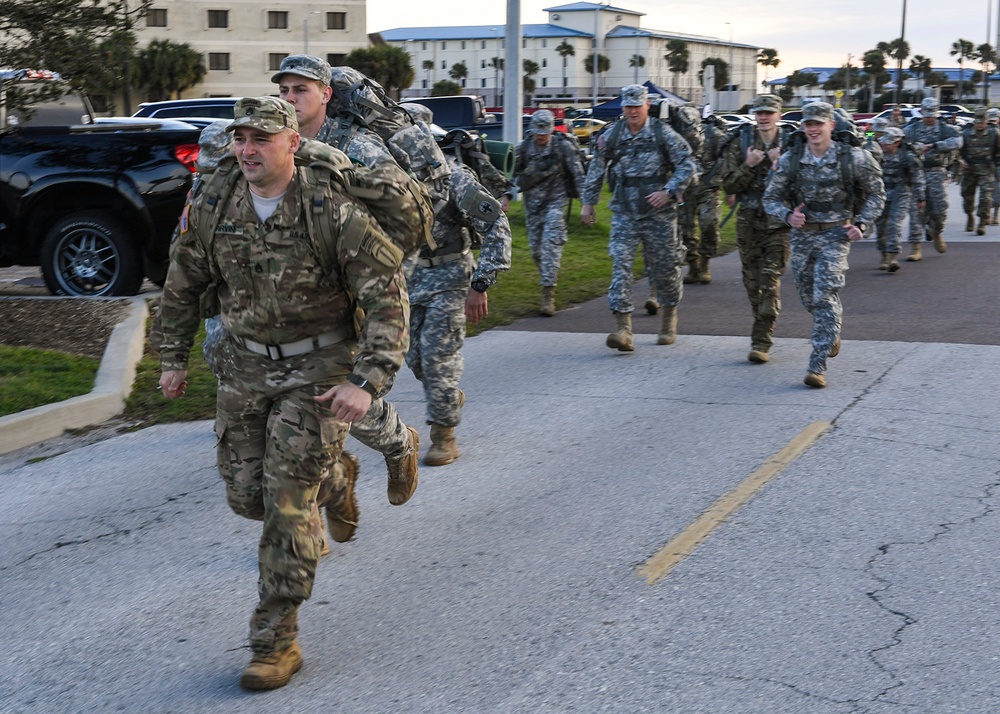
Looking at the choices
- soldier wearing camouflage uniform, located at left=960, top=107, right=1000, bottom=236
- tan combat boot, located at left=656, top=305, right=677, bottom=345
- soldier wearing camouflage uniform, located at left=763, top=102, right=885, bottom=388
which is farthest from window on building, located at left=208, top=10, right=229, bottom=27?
soldier wearing camouflage uniform, located at left=763, top=102, right=885, bottom=388

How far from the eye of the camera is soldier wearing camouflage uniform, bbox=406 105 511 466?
671 centimetres

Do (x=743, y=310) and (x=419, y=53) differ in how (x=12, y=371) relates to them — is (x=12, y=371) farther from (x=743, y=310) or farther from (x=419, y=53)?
(x=419, y=53)

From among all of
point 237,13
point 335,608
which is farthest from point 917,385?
point 237,13

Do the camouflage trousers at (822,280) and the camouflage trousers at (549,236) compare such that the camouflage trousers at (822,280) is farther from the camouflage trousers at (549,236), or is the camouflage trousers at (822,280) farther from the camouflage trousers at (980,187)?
the camouflage trousers at (980,187)

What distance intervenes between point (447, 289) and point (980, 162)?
616 inches

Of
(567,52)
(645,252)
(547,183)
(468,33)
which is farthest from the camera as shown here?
(468,33)

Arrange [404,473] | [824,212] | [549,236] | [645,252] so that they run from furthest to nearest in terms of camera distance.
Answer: [549,236], [645,252], [824,212], [404,473]

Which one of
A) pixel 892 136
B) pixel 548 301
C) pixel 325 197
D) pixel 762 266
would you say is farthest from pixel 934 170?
pixel 325 197

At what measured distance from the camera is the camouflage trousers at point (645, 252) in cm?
995

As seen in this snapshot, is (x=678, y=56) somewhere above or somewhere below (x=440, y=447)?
above

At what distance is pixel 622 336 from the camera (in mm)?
10008

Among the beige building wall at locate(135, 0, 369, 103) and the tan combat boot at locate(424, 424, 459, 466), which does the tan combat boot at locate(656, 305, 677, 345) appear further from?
the beige building wall at locate(135, 0, 369, 103)

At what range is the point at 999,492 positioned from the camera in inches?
238

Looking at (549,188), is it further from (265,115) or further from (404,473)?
(265,115)
